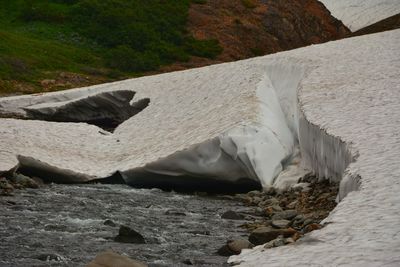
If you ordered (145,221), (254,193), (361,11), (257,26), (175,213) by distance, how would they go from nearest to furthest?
(145,221), (175,213), (254,193), (257,26), (361,11)

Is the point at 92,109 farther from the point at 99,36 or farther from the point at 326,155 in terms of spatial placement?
the point at 99,36

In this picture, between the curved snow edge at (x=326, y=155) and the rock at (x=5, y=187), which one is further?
the rock at (x=5, y=187)

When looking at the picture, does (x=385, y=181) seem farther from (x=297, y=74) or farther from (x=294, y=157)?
(x=297, y=74)

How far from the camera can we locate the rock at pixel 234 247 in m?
11.2

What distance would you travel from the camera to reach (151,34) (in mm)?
59125

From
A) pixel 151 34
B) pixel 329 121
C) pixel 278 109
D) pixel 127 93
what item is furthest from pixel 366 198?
pixel 151 34

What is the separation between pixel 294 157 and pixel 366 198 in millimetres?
9350

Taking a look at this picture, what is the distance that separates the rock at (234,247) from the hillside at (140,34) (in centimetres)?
3642

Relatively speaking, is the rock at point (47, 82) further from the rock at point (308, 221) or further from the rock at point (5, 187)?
the rock at point (308, 221)

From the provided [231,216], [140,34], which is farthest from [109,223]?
[140,34]

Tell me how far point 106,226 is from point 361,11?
2631 inches

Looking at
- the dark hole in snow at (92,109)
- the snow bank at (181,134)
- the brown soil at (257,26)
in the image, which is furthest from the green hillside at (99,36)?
the snow bank at (181,134)

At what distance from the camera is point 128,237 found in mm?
11992

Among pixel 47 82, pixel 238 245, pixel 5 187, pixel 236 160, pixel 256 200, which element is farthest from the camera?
pixel 47 82
